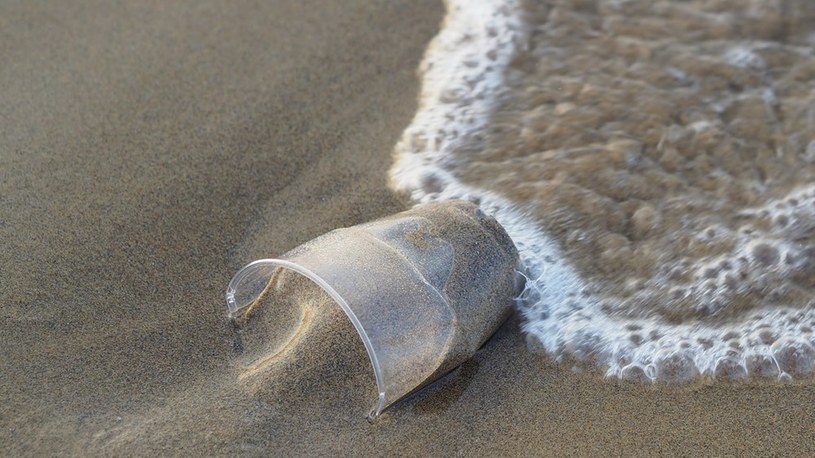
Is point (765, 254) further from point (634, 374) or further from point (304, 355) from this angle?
point (304, 355)

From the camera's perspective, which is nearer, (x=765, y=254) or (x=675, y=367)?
(x=675, y=367)

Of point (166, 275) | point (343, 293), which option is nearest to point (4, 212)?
point (166, 275)

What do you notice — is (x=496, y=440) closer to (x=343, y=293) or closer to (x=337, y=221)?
(x=343, y=293)

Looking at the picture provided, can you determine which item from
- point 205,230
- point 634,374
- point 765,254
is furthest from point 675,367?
point 205,230

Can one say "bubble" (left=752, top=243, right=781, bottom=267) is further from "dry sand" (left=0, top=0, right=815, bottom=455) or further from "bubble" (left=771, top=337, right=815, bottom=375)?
"dry sand" (left=0, top=0, right=815, bottom=455)

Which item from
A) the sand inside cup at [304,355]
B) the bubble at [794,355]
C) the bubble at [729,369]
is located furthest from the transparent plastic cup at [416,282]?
the bubble at [794,355]

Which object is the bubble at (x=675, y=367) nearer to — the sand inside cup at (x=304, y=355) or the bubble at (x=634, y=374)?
the bubble at (x=634, y=374)
